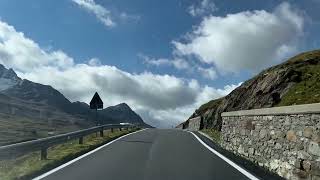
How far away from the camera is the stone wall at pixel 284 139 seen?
1120 cm

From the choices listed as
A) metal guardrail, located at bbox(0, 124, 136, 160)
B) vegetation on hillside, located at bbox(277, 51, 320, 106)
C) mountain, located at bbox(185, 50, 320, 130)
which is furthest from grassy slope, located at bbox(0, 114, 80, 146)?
metal guardrail, located at bbox(0, 124, 136, 160)

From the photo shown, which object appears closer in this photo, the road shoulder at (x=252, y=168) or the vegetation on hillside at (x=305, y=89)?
the road shoulder at (x=252, y=168)

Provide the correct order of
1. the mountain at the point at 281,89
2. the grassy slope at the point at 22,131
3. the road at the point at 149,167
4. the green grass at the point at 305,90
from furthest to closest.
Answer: the grassy slope at the point at 22,131 < the mountain at the point at 281,89 < the green grass at the point at 305,90 < the road at the point at 149,167

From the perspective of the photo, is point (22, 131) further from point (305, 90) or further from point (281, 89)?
point (305, 90)

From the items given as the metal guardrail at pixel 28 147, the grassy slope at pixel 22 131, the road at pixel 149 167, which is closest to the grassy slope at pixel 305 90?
the road at pixel 149 167

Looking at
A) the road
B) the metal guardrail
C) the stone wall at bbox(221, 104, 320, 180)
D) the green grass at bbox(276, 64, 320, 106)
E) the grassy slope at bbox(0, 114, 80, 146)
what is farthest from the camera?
the grassy slope at bbox(0, 114, 80, 146)

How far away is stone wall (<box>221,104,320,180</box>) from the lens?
11195mm

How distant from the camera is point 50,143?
1847cm

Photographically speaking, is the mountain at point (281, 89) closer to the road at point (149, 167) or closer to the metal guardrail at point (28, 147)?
the road at point (149, 167)

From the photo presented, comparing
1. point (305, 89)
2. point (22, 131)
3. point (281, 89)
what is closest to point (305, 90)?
→ point (305, 89)

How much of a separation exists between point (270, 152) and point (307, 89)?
1759cm

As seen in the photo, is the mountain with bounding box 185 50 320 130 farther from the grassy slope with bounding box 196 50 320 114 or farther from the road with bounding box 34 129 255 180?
the road with bounding box 34 129 255 180

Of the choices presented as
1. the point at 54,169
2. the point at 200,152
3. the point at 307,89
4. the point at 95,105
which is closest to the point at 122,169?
the point at 54,169

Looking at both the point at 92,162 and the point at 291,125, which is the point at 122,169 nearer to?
the point at 92,162
